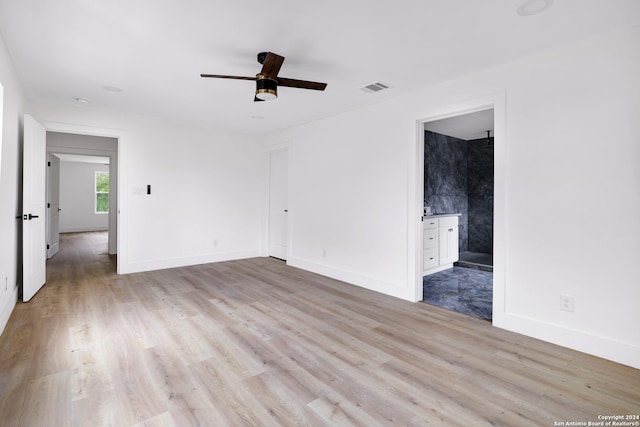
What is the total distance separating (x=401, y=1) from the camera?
1.98 meters

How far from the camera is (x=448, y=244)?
17.4 ft

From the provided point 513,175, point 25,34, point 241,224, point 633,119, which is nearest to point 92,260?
point 241,224

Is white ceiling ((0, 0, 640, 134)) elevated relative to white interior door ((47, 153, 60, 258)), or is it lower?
elevated

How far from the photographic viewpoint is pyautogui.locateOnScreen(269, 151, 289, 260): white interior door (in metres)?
5.86

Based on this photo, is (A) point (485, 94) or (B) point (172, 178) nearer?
(A) point (485, 94)

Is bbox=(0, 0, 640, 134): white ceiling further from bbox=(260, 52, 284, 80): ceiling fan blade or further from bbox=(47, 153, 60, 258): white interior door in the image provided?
bbox=(47, 153, 60, 258): white interior door

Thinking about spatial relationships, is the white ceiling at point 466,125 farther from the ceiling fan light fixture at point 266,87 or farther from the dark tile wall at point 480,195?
the ceiling fan light fixture at point 266,87

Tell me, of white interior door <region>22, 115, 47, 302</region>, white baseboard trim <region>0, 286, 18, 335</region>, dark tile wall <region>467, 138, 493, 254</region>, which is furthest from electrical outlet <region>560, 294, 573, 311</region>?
white interior door <region>22, 115, 47, 302</region>

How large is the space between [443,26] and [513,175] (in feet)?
4.55

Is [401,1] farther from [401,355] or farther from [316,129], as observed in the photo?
[316,129]

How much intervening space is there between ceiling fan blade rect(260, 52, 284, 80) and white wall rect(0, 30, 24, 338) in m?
1.99

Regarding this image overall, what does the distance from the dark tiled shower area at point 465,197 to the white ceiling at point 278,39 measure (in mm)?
2469

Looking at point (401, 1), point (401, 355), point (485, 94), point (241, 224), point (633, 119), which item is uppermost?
point (401, 1)

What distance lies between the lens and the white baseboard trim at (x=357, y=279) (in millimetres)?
3675
